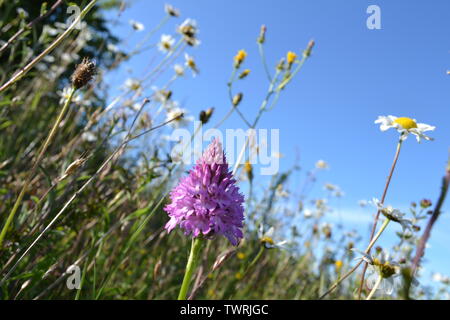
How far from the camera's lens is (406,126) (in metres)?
1.76

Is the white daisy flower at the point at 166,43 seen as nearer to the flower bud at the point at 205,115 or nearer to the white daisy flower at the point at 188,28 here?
the white daisy flower at the point at 188,28

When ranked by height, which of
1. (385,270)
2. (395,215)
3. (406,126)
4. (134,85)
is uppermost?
(134,85)

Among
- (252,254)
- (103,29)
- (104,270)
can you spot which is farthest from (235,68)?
(103,29)

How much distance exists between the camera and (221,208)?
106cm

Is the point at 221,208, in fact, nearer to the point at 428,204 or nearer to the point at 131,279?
the point at 428,204

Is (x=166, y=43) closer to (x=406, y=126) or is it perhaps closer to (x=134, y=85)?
(x=134, y=85)

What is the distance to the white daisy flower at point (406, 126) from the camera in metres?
1.73

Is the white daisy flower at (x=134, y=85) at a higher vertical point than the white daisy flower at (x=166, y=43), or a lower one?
lower

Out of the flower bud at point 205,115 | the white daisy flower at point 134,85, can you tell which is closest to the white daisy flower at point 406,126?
the flower bud at point 205,115

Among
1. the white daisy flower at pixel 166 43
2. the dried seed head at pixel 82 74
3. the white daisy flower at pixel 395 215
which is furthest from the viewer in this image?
the white daisy flower at pixel 166 43

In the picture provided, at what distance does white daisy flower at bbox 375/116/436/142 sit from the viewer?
1728mm

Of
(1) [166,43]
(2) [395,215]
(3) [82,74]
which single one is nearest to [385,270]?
(2) [395,215]

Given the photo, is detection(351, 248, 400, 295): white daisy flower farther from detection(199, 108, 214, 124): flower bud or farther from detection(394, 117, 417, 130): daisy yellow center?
detection(199, 108, 214, 124): flower bud
